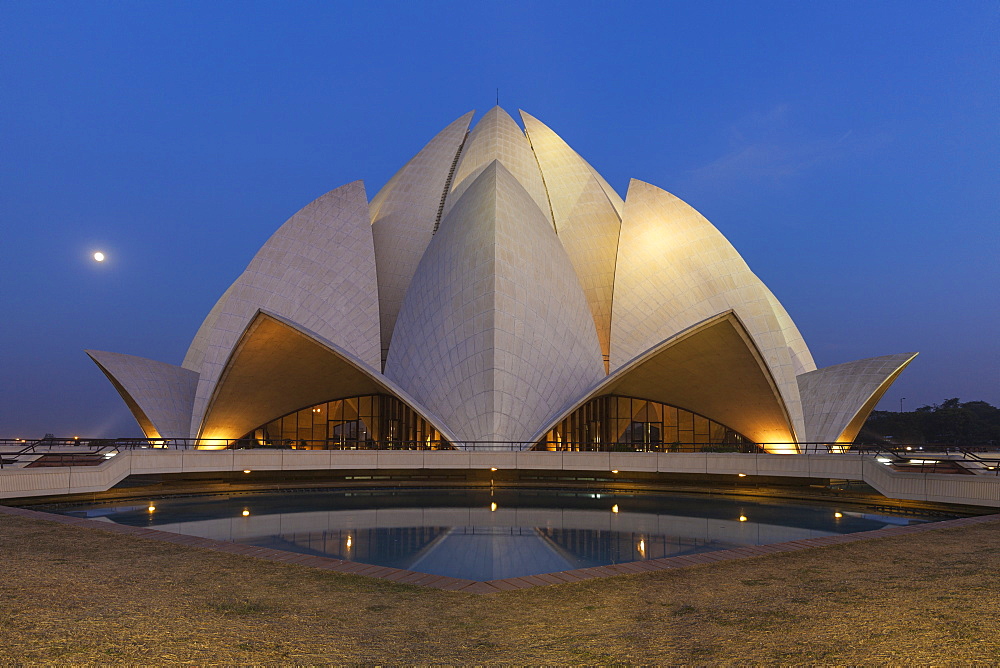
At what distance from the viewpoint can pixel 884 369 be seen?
29.0 m

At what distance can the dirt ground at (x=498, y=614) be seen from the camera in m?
4.19

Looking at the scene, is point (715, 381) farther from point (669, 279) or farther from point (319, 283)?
point (319, 283)

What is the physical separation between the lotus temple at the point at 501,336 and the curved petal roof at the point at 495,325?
0.08 m

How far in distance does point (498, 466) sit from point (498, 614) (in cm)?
1396

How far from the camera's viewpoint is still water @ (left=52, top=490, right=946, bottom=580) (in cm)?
899

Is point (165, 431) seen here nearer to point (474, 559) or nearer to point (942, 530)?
point (474, 559)

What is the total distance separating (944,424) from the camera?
2731 inches

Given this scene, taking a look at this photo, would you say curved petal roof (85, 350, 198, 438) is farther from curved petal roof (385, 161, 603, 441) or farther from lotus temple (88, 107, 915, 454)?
curved petal roof (385, 161, 603, 441)

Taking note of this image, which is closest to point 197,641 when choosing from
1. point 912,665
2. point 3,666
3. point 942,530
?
point 3,666

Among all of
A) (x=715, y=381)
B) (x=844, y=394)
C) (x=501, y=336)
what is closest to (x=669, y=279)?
(x=715, y=381)

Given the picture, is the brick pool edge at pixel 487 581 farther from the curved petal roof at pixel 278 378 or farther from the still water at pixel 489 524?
the curved petal roof at pixel 278 378

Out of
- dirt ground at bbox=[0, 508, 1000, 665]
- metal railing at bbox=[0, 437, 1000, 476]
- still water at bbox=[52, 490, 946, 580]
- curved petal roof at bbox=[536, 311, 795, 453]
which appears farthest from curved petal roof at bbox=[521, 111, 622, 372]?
dirt ground at bbox=[0, 508, 1000, 665]

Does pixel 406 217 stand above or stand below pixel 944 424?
above

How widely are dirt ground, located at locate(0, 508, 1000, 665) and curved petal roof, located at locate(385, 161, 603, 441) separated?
53.9 ft
